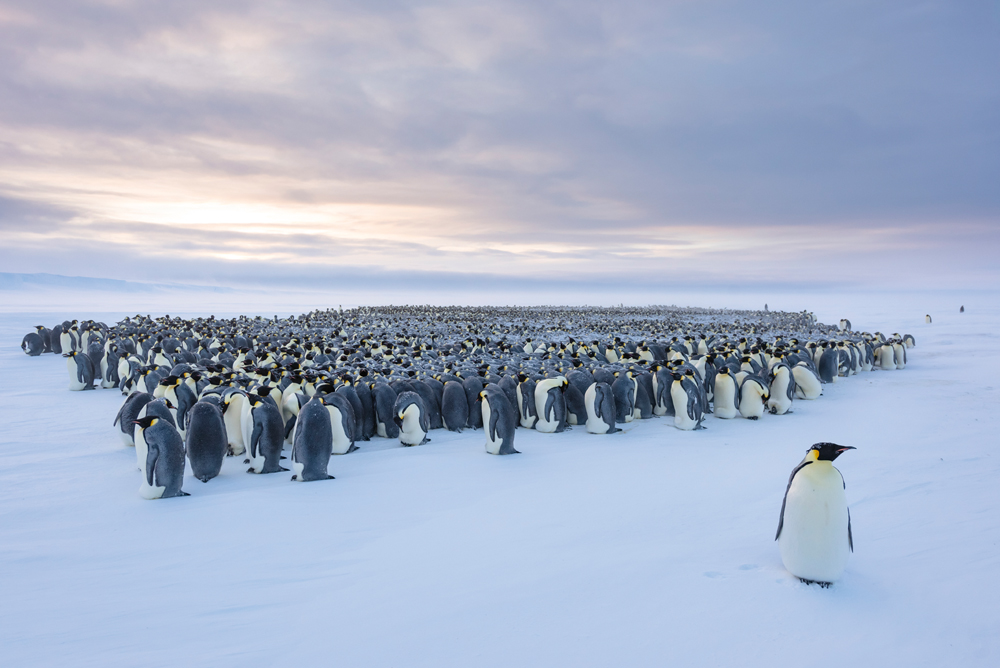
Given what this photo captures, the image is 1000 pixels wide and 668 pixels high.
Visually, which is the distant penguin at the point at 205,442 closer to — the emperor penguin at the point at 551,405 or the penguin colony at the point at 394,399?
the penguin colony at the point at 394,399

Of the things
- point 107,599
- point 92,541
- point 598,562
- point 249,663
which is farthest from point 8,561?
point 598,562

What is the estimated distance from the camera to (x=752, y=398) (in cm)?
950

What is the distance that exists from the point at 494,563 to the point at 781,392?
26.0 ft

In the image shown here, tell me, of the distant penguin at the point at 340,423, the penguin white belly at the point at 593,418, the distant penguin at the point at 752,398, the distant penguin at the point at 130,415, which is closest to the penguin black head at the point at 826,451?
the penguin white belly at the point at 593,418

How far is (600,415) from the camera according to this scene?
8469 mm

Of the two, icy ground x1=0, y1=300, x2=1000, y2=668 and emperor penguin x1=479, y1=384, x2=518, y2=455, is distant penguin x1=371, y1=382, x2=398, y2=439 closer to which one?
icy ground x1=0, y1=300, x2=1000, y2=668

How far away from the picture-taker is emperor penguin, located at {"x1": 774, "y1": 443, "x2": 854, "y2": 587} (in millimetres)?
3607

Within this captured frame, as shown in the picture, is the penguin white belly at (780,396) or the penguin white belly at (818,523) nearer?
the penguin white belly at (818,523)

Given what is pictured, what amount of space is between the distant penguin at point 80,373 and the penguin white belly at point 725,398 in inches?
515

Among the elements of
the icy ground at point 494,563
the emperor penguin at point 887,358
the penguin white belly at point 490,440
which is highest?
the emperor penguin at point 887,358

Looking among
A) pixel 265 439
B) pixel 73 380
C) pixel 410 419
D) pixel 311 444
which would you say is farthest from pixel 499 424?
pixel 73 380

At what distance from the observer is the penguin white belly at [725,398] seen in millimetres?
9453

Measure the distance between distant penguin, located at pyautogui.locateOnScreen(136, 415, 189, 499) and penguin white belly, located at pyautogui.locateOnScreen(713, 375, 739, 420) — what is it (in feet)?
27.1

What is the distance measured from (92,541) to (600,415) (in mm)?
6384
